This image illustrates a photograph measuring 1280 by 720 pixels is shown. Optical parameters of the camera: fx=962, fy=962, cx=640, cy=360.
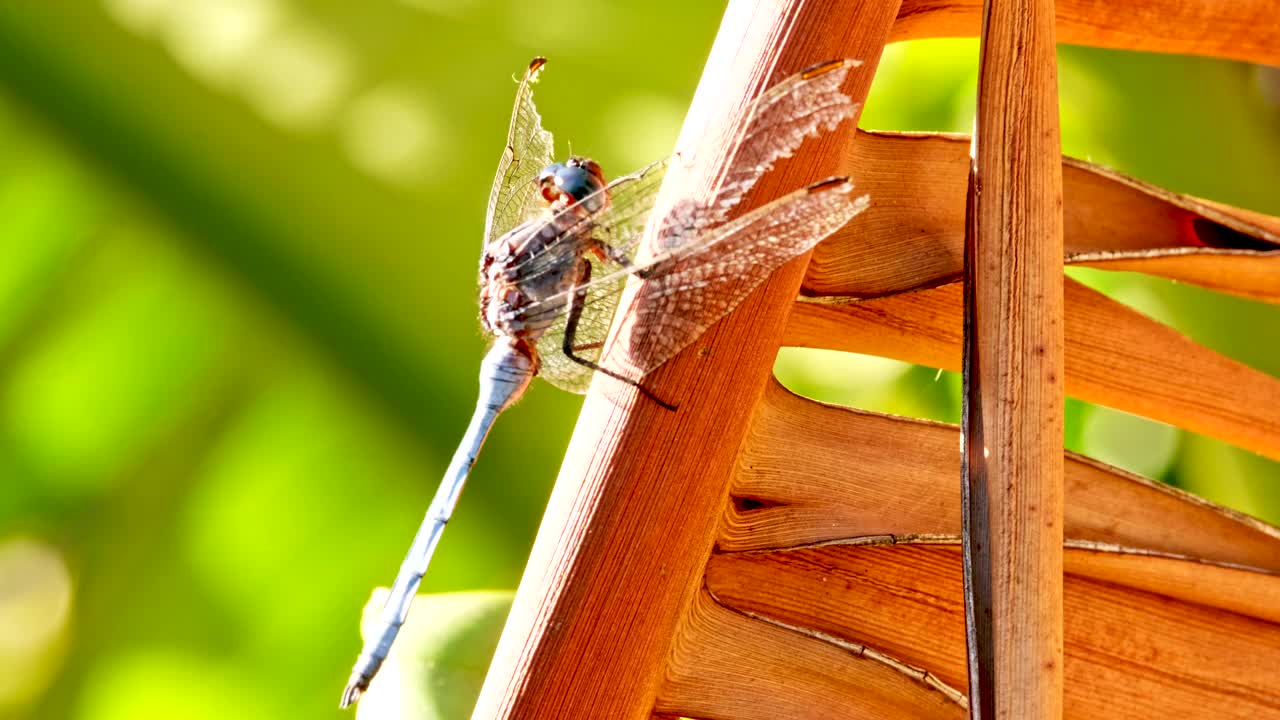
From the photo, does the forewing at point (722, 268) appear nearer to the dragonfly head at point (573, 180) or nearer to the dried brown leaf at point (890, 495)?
the dried brown leaf at point (890, 495)

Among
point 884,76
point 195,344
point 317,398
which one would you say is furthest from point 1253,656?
point 195,344

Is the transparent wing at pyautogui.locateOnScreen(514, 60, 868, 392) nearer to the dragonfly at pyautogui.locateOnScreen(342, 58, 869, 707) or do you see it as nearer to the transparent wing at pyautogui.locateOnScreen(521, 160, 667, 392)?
the dragonfly at pyautogui.locateOnScreen(342, 58, 869, 707)

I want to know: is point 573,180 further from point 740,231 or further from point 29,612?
point 29,612

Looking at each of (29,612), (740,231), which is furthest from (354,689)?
(29,612)

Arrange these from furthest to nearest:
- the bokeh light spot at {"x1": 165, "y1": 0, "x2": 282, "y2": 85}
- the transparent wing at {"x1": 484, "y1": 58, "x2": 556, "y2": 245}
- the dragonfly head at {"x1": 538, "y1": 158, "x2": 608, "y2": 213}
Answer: the bokeh light spot at {"x1": 165, "y1": 0, "x2": 282, "y2": 85} < the transparent wing at {"x1": 484, "y1": 58, "x2": 556, "y2": 245} < the dragonfly head at {"x1": 538, "y1": 158, "x2": 608, "y2": 213}

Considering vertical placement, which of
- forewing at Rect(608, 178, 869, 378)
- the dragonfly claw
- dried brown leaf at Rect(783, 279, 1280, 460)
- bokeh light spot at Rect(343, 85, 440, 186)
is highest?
bokeh light spot at Rect(343, 85, 440, 186)

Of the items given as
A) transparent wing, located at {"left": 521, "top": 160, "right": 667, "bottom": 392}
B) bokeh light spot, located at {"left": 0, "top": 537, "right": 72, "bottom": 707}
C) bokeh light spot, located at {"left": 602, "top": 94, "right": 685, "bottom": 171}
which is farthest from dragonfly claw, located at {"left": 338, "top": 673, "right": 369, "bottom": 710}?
bokeh light spot, located at {"left": 602, "top": 94, "right": 685, "bottom": 171}

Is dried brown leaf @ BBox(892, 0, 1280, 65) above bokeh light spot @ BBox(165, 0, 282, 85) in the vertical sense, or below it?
above
